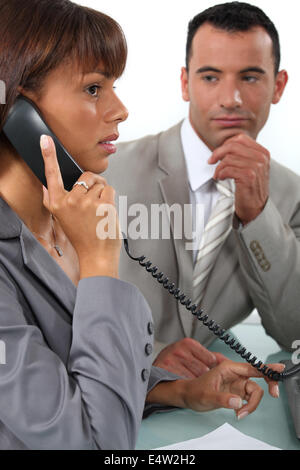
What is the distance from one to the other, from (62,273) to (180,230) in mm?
739

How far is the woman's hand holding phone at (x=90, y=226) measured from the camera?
833 millimetres

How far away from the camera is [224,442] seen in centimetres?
94

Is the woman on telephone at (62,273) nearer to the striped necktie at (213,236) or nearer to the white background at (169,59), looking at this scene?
the striped necktie at (213,236)

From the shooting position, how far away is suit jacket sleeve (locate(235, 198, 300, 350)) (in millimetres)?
1473

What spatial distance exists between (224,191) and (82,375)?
0.99 meters

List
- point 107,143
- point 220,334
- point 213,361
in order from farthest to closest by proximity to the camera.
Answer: point 213,361, point 220,334, point 107,143

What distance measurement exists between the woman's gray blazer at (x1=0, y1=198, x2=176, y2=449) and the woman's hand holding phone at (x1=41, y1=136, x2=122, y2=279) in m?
0.03

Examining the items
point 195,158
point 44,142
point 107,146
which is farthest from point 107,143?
point 195,158

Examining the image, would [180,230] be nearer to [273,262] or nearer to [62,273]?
[273,262]

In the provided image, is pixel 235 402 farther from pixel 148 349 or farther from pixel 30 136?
pixel 30 136

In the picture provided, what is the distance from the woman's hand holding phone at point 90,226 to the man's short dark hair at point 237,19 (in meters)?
0.96

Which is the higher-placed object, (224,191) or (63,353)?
(224,191)

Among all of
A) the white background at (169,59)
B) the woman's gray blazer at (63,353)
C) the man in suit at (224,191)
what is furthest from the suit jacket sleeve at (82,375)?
the white background at (169,59)

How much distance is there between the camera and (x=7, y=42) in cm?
84
